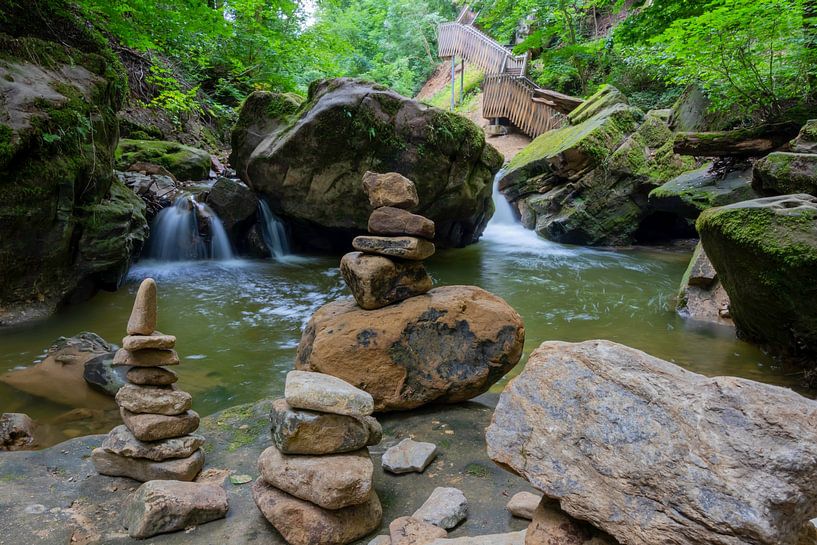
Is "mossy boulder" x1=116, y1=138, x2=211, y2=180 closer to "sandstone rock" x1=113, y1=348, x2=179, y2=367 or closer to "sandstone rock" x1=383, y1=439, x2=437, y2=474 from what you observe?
"sandstone rock" x1=113, y1=348, x2=179, y2=367

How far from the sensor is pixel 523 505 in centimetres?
274

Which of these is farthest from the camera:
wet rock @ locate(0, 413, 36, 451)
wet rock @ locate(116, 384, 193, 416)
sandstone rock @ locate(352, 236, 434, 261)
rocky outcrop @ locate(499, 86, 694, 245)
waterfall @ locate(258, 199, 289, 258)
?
rocky outcrop @ locate(499, 86, 694, 245)

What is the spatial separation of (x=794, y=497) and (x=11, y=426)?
5.25 m

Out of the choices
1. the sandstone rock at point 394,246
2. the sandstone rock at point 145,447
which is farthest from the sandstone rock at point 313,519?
the sandstone rock at point 394,246

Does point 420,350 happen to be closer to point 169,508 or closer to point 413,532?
point 413,532

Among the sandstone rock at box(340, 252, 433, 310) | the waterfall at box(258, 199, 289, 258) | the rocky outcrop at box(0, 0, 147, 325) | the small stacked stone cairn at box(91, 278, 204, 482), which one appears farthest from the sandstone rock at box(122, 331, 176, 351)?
the waterfall at box(258, 199, 289, 258)

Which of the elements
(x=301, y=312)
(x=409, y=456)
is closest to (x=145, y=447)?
(x=409, y=456)

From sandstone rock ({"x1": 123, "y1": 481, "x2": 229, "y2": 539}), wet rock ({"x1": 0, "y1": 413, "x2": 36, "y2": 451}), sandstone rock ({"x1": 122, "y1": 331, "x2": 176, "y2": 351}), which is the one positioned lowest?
wet rock ({"x1": 0, "y1": 413, "x2": 36, "y2": 451})

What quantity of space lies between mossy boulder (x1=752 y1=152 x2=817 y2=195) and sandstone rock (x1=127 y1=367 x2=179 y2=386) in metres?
7.46

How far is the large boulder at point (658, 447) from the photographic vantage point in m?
1.58

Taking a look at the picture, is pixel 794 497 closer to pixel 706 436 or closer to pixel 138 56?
pixel 706 436

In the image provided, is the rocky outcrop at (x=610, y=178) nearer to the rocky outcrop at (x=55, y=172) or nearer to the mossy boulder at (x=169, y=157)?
the mossy boulder at (x=169, y=157)

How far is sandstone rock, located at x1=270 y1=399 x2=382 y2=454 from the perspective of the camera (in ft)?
9.53

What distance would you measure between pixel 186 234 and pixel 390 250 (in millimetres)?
8585
